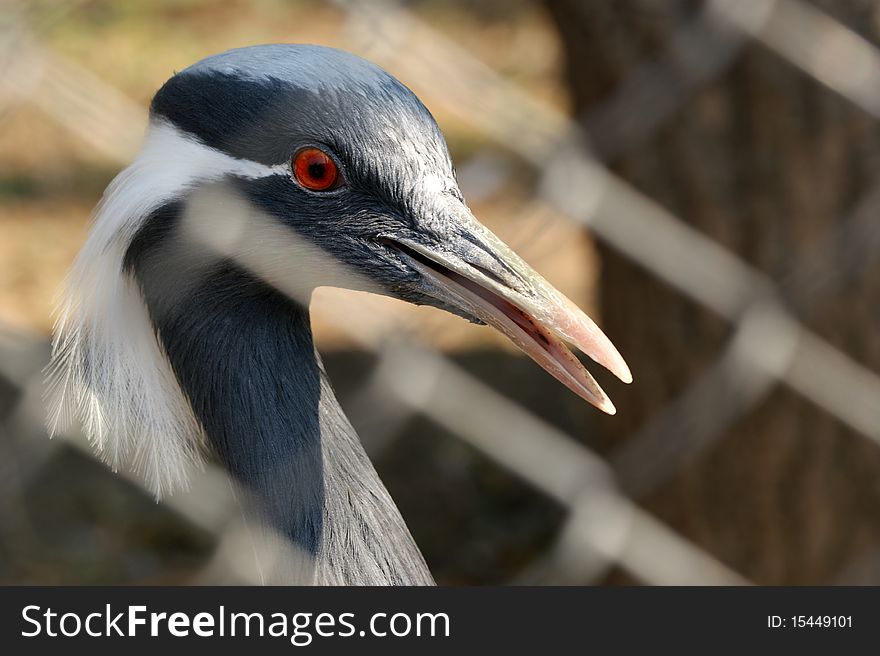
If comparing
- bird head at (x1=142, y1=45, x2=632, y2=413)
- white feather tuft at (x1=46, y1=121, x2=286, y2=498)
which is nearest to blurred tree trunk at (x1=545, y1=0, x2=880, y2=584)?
bird head at (x1=142, y1=45, x2=632, y2=413)

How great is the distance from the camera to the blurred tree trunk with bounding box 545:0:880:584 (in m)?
2.81

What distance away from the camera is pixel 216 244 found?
185 centimetres

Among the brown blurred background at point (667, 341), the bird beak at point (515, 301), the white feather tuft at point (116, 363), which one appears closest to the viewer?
the bird beak at point (515, 301)

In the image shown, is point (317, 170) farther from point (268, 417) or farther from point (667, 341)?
point (667, 341)

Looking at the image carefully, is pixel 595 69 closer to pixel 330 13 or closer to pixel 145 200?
pixel 145 200

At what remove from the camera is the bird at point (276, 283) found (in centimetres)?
173

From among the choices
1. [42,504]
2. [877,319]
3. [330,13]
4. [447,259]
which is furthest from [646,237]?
[330,13]

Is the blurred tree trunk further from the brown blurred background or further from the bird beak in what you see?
the bird beak

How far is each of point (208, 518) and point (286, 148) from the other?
1950mm

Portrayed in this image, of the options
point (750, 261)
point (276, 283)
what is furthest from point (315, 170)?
point (750, 261)

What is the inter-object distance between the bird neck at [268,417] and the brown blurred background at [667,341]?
0.30m

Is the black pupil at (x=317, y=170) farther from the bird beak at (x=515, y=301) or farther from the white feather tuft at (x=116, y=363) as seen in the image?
the white feather tuft at (x=116, y=363)

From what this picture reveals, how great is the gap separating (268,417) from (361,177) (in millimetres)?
395

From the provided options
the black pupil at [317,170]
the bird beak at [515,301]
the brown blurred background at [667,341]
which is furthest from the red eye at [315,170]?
the brown blurred background at [667,341]
